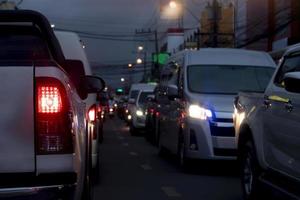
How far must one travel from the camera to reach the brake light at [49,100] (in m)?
4.89

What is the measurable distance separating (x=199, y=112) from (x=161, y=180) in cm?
143

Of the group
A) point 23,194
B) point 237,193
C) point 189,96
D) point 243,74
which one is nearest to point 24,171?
point 23,194

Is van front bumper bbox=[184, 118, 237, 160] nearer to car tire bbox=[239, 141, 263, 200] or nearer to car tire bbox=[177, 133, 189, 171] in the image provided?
car tire bbox=[177, 133, 189, 171]

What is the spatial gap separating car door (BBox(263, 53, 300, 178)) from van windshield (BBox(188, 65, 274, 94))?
488 cm

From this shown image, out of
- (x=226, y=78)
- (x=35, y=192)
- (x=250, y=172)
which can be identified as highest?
(x=226, y=78)

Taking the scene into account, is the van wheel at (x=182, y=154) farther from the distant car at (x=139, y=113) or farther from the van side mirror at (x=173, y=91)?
the distant car at (x=139, y=113)

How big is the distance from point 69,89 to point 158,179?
7252 millimetres

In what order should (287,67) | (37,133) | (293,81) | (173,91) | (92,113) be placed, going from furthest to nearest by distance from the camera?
(173,91), (92,113), (287,67), (293,81), (37,133)

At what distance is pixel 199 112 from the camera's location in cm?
1262

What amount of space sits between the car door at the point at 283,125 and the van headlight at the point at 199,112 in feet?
13.3

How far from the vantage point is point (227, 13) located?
59562 millimetres

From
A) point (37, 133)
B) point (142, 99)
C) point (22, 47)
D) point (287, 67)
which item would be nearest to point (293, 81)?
point (287, 67)

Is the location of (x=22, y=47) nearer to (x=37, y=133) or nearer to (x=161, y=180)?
(x=37, y=133)

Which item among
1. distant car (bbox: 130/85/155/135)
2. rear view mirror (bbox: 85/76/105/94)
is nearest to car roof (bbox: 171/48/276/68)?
rear view mirror (bbox: 85/76/105/94)
